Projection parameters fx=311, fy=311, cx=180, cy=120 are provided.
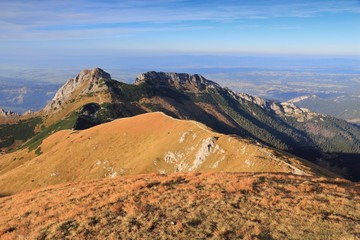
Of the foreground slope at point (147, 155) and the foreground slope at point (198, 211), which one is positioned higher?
the foreground slope at point (198, 211)

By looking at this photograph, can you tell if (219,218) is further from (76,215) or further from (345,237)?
(76,215)

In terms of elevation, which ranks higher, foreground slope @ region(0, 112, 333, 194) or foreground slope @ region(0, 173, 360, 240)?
foreground slope @ region(0, 173, 360, 240)

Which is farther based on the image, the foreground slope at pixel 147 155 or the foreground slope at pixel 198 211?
the foreground slope at pixel 147 155

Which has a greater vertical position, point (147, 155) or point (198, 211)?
point (198, 211)

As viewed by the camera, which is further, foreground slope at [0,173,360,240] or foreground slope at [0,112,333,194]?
foreground slope at [0,112,333,194]
